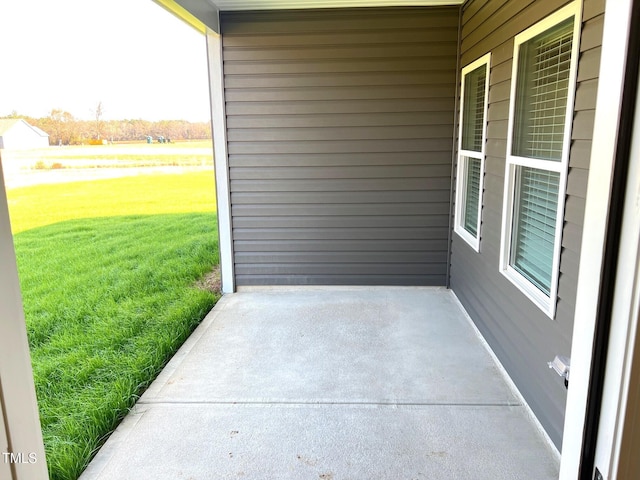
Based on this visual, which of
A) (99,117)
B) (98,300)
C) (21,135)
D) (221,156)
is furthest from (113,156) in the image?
(98,300)

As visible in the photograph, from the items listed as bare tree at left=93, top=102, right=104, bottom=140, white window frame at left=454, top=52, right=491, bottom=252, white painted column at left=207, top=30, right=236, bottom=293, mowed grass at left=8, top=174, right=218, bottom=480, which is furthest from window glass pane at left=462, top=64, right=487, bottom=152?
bare tree at left=93, top=102, right=104, bottom=140

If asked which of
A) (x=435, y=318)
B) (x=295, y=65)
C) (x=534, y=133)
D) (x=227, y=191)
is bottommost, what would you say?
(x=435, y=318)

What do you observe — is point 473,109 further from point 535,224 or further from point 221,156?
point 221,156

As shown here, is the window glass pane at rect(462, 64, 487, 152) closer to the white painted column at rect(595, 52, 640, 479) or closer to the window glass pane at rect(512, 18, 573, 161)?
the window glass pane at rect(512, 18, 573, 161)

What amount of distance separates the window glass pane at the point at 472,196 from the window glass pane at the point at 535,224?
916mm

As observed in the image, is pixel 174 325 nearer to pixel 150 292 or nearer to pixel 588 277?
pixel 150 292

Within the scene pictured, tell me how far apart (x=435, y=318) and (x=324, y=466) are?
6.96 feet

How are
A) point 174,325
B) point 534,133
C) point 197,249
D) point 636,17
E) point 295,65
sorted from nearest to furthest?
point 636,17 → point 534,133 → point 174,325 → point 295,65 → point 197,249

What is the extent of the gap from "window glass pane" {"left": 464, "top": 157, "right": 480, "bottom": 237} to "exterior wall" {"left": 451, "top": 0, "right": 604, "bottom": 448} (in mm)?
209

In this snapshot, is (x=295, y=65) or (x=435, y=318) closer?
(x=435, y=318)

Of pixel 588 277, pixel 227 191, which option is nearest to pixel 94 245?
pixel 227 191

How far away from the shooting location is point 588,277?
735 millimetres

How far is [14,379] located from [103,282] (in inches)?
182

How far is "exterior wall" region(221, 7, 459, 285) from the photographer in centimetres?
437
